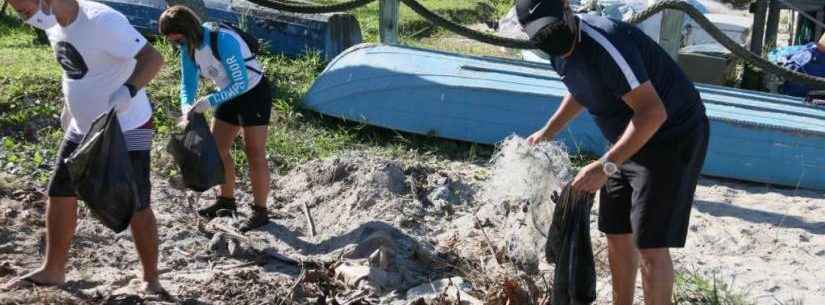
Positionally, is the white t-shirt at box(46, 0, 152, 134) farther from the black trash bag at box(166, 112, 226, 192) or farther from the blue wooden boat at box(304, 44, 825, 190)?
the blue wooden boat at box(304, 44, 825, 190)

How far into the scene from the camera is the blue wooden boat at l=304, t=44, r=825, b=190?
6.63 metres

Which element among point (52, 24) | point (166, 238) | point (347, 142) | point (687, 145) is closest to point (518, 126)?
point (347, 142)

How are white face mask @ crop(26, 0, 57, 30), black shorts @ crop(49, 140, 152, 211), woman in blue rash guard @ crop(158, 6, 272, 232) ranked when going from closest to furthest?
white face mask @ crop(26, 0, 57, 30) < black shorts @ crop(49, 140, 152, 211) < woman in blue rash guard @ crop(158, 6, 272, 232)

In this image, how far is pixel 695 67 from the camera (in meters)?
9.34

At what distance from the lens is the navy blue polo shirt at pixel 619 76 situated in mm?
3490

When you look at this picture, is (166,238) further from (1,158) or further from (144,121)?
(1,158)

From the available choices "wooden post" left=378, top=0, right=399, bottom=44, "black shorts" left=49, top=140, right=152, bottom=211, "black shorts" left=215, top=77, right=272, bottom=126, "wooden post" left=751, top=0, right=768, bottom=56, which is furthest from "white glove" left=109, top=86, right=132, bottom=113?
"wooden post" left=751, top=0, right=768, bottom=56

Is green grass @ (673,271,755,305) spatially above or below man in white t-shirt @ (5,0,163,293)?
below

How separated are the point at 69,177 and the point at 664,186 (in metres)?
2.41

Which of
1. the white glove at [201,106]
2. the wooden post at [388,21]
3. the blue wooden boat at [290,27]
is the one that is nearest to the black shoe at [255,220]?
the white glove at [201,106]

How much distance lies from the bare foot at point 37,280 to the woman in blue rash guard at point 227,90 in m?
1.10

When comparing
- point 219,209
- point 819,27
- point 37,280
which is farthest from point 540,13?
point 819,27

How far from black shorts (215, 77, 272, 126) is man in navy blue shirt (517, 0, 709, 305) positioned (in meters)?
2.04

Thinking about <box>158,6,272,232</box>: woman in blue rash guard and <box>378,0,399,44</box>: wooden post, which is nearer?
<box>158,6,272,232</box>: woman in blue rash guard
